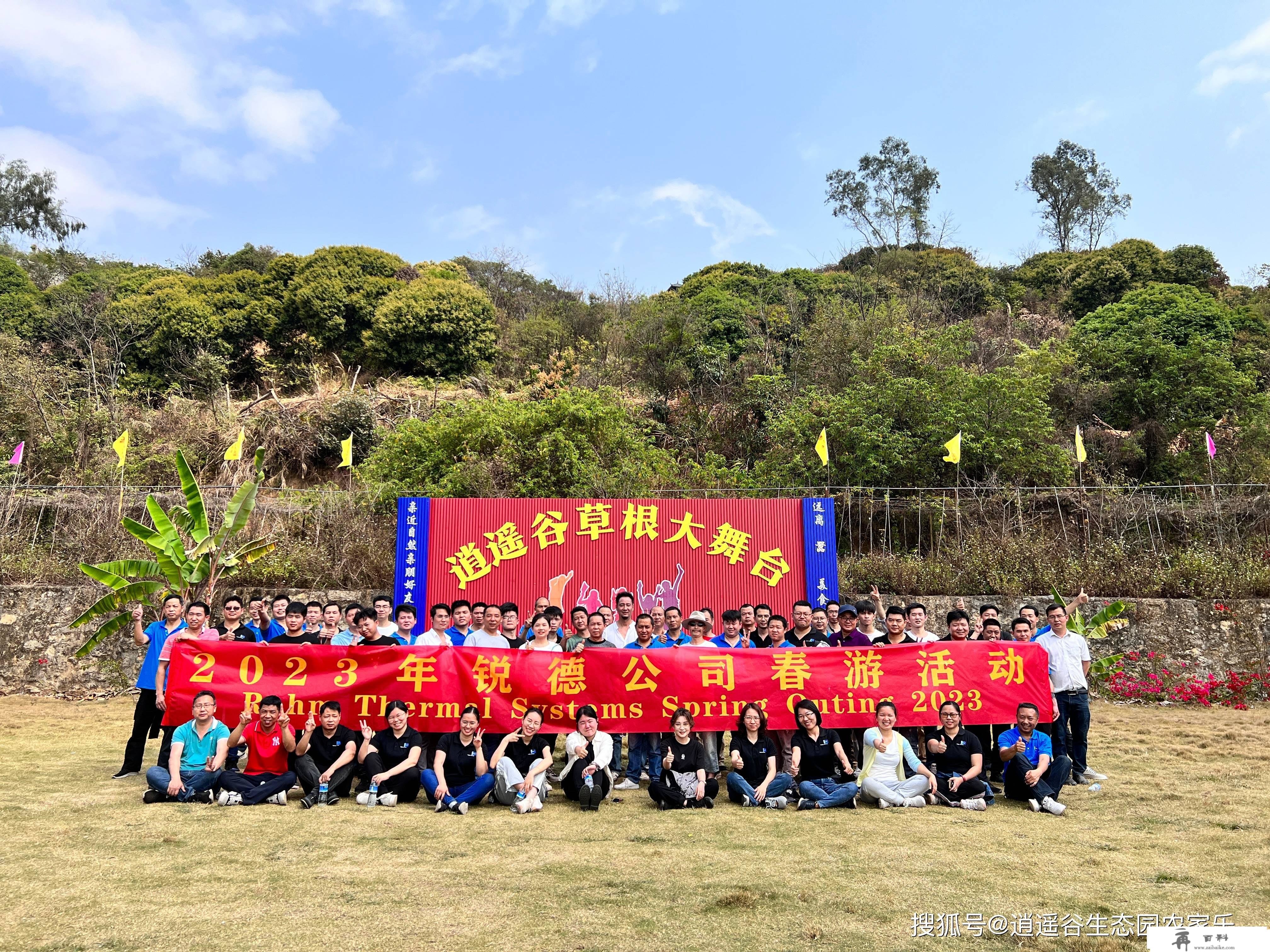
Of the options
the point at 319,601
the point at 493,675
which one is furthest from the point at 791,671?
the point at 319,601

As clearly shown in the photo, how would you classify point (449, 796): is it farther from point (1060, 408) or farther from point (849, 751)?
point (1060, 408)

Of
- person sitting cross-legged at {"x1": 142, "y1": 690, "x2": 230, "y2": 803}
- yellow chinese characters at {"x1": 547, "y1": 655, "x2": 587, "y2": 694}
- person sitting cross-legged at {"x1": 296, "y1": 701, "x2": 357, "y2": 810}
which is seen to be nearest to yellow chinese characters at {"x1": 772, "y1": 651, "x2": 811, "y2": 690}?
yellow chinese characters at {"x1": 547, "y1": 655, "x2": 587, "y2": 694}

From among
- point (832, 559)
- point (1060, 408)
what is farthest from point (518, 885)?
point (1060, 408)

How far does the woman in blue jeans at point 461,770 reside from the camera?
6.33 m

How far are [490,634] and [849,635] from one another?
10.6 feet

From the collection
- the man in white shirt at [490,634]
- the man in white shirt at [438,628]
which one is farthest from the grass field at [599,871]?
the man in white shirt at [438,628]

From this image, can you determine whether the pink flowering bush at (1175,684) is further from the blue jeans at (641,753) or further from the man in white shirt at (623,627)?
the blue jeans at (641,753)

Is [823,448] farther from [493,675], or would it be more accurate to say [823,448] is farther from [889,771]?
[493,675]

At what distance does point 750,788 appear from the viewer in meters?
6.48

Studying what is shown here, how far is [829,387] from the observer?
18469 mm

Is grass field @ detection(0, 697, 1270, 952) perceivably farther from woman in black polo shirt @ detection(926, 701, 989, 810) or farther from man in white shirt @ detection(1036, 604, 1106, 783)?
man in white shirt @ detection(1036, 604, 1106, 783)

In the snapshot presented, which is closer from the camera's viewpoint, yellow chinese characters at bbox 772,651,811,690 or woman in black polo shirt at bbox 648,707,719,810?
woman in black polo shirt at bbox 648,707,719,810

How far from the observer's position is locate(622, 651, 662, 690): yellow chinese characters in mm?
7164

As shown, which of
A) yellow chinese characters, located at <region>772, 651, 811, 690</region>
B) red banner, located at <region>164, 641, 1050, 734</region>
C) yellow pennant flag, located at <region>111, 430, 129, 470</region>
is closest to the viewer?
red banner, located at <region>164, 641, 1050, 734</region>
